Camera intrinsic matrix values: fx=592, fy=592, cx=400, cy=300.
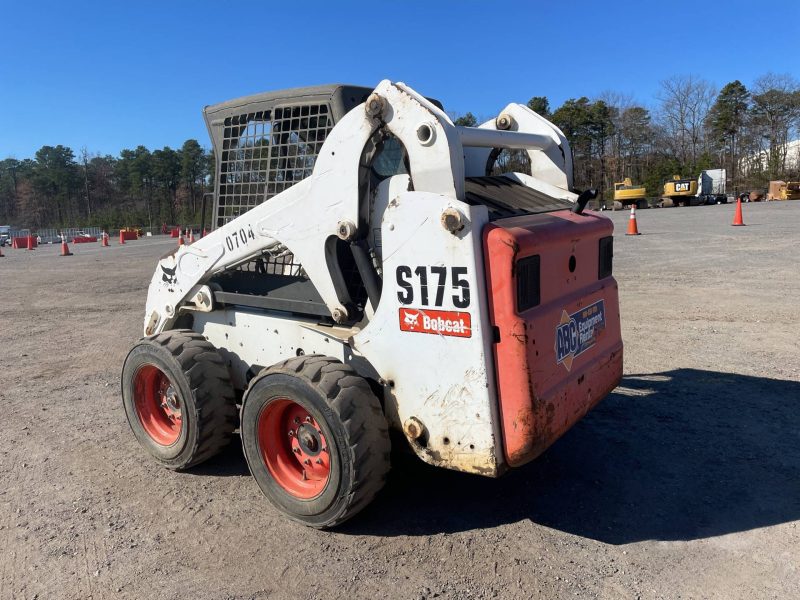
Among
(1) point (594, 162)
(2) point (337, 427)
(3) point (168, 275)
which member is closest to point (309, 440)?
(2) point (337, 427)

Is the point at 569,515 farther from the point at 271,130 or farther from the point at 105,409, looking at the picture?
the point at 105,409

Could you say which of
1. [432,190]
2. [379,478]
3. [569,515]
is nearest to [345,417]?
[379,478]

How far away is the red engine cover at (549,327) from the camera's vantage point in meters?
2.65

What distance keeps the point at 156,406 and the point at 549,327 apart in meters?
2.82

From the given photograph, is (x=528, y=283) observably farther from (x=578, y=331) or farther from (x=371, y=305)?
(x=371, y=305)

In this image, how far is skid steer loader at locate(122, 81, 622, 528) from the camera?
2719 mm

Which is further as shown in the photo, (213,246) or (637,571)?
(213,246)

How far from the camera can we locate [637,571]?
8.80ft

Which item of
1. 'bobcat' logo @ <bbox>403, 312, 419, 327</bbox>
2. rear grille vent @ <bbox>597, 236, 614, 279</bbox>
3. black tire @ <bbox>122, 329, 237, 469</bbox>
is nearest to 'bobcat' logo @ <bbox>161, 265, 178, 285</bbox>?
black tire @ <bbox>122, 329, 237, 469</bbox>

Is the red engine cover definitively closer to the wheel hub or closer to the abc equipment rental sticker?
the abc equipment rental sticker

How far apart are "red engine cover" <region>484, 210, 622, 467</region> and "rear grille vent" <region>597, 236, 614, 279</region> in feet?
0.13

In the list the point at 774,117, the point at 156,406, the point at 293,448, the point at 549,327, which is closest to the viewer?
the point at 549,327

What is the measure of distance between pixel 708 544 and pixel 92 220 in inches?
2800

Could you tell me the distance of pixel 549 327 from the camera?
2.87m
